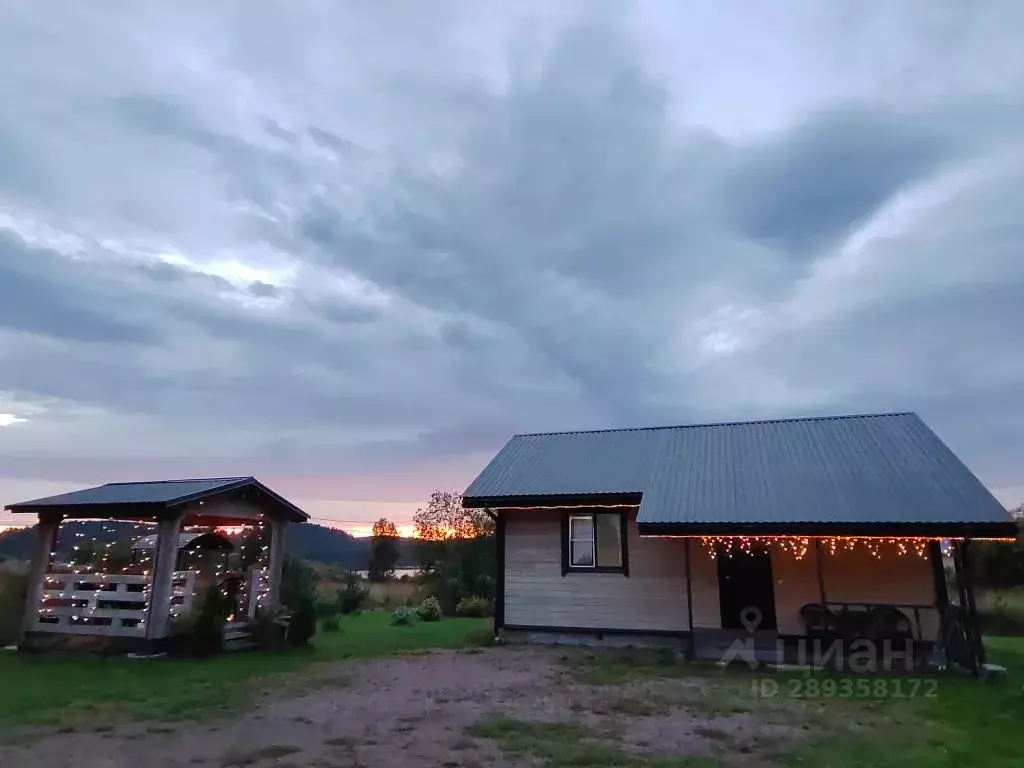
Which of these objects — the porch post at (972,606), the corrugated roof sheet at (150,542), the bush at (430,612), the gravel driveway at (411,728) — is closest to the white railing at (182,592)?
the corrugated roof sheet at (150,542)

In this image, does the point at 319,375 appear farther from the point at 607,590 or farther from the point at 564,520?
the point at 607,590

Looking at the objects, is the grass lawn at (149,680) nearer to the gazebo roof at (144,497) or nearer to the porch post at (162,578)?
the porch post at (162,578)

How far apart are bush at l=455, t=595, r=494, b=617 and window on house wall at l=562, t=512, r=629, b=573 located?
889 centimetres

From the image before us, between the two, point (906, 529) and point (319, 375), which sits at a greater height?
point (319, 375)

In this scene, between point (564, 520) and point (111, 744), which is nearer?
point (111, 744)

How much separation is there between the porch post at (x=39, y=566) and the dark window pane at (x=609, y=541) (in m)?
10.7

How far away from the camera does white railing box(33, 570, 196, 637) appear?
36.8 feet

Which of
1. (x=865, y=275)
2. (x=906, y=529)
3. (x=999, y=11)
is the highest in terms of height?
(x=999, y=11)

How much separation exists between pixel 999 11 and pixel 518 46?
24.0ft

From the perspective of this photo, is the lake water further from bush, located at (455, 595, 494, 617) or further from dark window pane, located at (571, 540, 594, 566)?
dark window pane, located at (571, 540, 594, 566)

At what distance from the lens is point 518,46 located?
10.5 m

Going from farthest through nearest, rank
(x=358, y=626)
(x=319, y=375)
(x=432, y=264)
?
(x=319, y=375) → (x=432, y=264) → (x=358, y=626)

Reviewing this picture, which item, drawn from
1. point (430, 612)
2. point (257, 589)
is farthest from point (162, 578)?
point (430, 612)

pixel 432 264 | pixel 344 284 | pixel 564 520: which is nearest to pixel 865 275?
pixel 564 520
